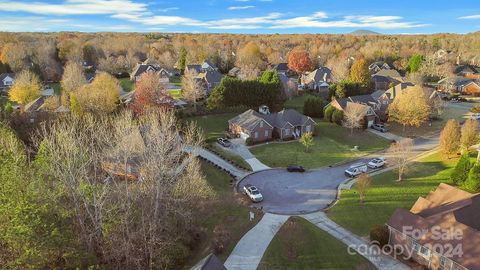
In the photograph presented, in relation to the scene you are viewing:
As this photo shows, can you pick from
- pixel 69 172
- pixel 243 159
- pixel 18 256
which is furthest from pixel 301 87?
pixel 18 256

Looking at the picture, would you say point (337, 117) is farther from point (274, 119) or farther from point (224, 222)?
point (224, 222)

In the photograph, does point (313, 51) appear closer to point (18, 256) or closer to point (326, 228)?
point (326, 228)

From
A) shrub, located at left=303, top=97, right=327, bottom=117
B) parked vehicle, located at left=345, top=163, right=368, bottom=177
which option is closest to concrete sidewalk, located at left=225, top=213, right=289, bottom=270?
parked vehicle, located at left=345, top=163, right=368, bottom=177

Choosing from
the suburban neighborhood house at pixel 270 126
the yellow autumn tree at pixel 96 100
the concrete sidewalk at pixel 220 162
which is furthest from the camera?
the suburban neighborhood house at pixel 270 126

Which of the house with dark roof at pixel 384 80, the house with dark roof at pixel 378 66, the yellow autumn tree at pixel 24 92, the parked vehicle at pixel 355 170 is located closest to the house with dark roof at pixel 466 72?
the house with dark roof at pixel 378 66

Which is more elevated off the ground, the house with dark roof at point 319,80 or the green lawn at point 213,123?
the house with dark roof at point 319,80

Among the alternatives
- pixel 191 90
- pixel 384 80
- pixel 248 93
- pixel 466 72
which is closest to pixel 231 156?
pixel 248 93

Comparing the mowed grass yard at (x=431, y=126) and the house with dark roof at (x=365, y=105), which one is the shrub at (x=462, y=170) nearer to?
the mowed grass yard at (x=431, y=126)
